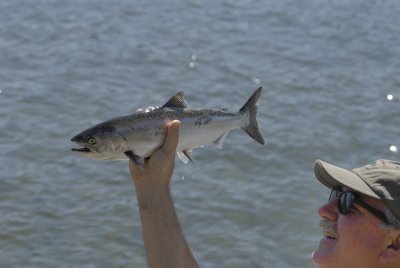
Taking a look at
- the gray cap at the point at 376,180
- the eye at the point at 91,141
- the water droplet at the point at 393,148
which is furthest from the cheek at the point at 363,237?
the water droplet at the point at 393,148

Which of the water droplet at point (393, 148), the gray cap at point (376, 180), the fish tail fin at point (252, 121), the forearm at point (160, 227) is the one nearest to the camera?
the gray cap at point (376, 180)

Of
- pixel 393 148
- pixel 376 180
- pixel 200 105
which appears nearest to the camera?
pixel 376 180

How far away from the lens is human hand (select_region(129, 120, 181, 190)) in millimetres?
3953

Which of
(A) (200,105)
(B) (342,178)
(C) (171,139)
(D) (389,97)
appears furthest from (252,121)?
(D) (389,97)

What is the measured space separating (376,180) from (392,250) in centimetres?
29

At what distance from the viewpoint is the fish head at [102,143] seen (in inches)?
153

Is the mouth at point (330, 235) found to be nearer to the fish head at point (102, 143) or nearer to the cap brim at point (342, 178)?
the cap brim at point (342, 178)

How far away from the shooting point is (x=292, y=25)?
43.2 ft

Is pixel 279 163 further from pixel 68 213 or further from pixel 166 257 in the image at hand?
pixel 166 257

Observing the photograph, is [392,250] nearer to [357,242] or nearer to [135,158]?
[357,242]

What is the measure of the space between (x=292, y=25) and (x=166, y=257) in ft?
30.8

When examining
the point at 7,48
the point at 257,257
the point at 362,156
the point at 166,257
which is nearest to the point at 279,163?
the point at 362,156

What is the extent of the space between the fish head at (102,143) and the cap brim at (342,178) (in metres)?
0.82

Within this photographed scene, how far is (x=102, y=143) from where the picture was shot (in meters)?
3.91
